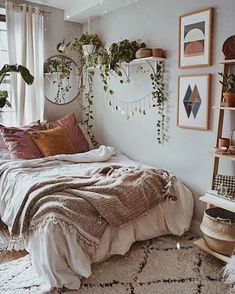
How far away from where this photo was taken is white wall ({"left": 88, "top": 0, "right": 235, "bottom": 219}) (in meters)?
2.44

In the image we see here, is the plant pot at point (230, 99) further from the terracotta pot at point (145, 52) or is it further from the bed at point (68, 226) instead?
the terracotta pot at point (145, 52)

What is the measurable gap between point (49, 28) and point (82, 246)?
270cm

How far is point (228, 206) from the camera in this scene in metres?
2.12

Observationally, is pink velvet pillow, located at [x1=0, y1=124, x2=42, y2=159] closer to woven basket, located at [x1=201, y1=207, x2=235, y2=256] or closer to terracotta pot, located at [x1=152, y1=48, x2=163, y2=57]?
terracotta pot, located at [x1=152, y1=48, x2=163, y2=57]

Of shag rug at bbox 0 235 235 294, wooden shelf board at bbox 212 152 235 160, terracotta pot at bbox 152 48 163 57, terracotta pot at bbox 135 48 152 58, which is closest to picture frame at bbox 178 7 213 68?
terracotta pot at bbox 152 48 163 57

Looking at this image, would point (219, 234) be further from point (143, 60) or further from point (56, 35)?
point (56, 35)

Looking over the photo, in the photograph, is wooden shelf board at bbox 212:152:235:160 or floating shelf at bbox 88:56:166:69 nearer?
wooden shelf board at bbox 212:152:235:160

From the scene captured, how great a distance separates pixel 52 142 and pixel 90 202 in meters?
1.23

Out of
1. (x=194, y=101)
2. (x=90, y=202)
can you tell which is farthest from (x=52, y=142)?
(x=194, y=101)

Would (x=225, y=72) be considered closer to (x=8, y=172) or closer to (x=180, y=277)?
(x=180, y=277)

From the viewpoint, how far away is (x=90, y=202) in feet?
7.17

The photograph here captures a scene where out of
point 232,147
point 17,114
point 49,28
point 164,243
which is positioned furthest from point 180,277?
point 49,28

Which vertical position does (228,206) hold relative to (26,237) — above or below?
above

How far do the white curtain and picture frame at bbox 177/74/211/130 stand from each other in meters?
1.71
